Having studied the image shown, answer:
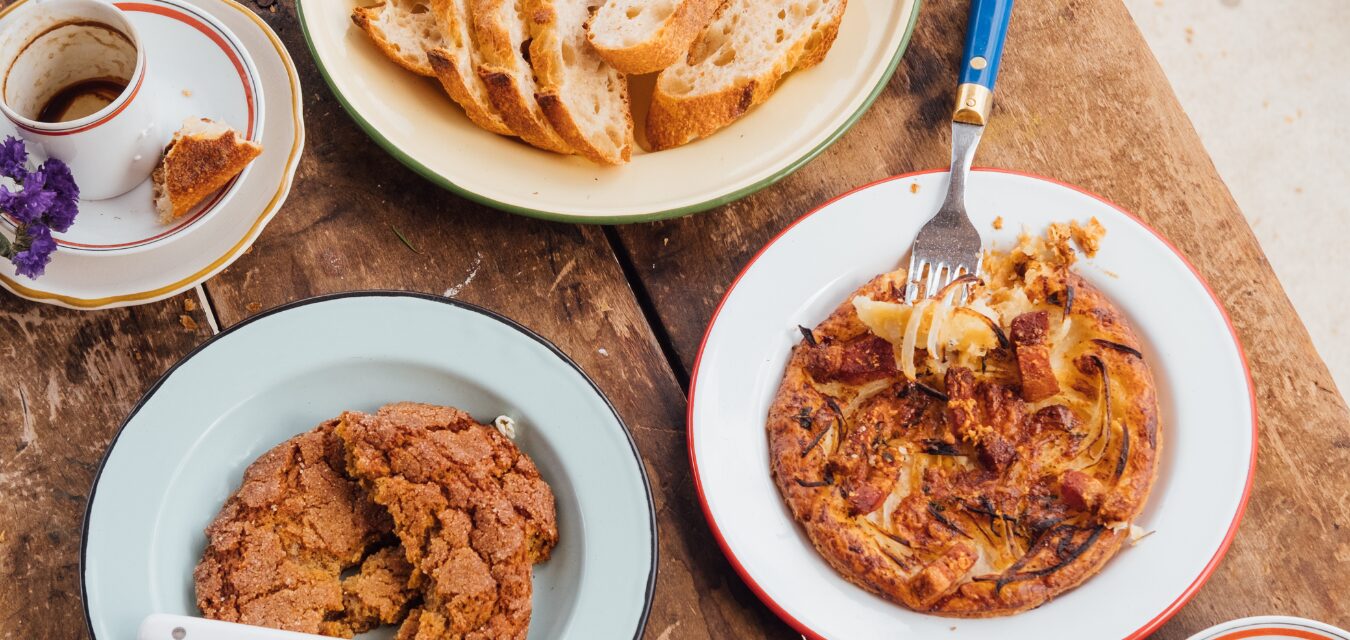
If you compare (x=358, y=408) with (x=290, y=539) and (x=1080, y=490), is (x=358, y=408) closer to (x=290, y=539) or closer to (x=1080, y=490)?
(x=290, y=539)

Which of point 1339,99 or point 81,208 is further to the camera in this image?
point 1339,99

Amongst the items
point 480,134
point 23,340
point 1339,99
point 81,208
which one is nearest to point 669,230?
point 480,134

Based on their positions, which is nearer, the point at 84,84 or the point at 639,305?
the point at 84,84

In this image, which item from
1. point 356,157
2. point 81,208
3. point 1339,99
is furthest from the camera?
point 1339,99

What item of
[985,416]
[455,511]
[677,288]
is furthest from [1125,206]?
[455,511]

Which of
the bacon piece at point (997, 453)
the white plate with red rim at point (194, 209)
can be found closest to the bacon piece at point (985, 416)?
the bacon piece at point (997, 453)

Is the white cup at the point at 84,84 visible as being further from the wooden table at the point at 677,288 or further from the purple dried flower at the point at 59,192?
the wooden table at the point at 677,288

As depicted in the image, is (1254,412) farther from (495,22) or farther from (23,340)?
(23,340)

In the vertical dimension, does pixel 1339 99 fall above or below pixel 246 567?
below
